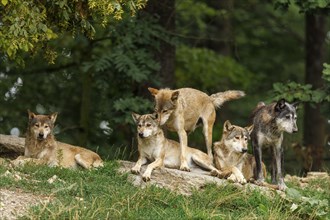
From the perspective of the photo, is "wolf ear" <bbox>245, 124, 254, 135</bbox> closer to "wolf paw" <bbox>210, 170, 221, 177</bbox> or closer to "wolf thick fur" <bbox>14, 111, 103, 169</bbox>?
"wolf paw" <bbox>210, 170, 221, 177</bbox>

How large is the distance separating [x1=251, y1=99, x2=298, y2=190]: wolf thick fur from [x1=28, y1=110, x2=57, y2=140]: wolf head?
3.49 m

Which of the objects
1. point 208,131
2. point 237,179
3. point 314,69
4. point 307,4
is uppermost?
point 307,4

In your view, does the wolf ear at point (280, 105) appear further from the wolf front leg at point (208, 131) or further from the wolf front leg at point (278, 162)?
the wolf front leg at point (208, 131)

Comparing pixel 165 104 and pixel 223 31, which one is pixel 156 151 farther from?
pixel 223 31

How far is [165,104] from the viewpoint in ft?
44.6

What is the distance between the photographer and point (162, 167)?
1329cm

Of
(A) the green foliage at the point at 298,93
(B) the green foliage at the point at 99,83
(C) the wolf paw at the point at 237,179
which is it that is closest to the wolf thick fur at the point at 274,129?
(C) the wolf paw at the point at 237,179

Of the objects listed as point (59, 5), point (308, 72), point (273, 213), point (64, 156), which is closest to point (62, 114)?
point (308, 72)

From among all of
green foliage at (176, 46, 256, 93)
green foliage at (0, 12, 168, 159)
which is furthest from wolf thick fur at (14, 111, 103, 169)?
green foliage at (176, 46, 256, 93)

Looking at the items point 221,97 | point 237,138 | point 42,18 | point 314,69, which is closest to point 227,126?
point 237,138

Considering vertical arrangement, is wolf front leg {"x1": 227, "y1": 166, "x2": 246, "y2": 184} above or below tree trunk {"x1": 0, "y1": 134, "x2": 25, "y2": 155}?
above

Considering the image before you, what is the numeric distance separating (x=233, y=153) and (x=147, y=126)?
5.13 ft

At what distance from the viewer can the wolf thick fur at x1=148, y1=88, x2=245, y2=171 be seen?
13.6 meters

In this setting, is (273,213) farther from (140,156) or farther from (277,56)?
(277,56)
